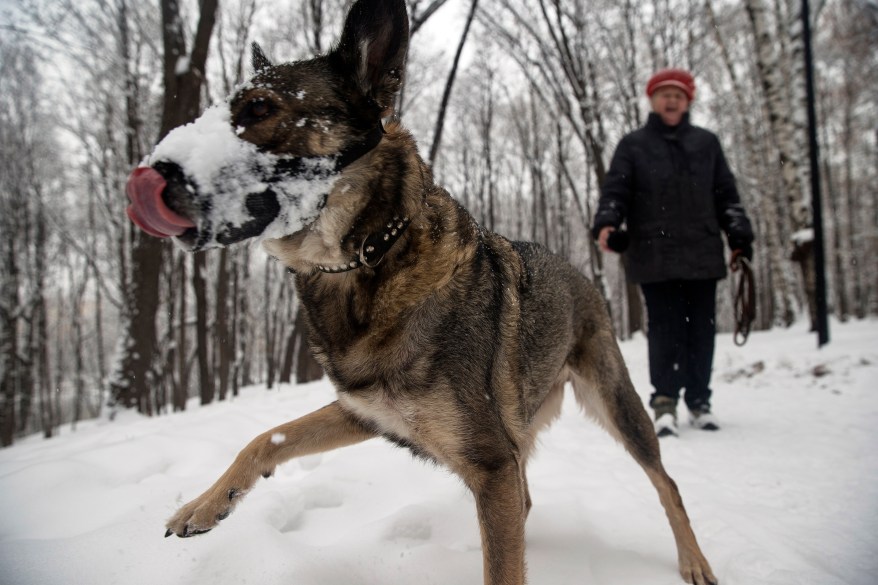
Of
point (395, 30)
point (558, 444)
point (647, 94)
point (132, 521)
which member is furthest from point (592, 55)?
point (132, 521)

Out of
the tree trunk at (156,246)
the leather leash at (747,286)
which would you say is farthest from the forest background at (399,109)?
the leather leash at (747,286)

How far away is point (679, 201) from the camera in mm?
4469

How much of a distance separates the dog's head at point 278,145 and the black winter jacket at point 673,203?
2984 mm

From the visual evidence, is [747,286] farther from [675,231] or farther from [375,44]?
[375,44]

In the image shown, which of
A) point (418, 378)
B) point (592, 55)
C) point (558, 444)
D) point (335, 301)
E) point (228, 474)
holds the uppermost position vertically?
point (592, 55)

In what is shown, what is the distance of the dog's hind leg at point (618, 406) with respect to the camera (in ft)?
7.86

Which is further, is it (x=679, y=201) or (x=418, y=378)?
(x=679, y=201)

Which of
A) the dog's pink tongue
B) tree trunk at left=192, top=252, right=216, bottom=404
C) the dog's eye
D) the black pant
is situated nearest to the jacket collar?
the black pant

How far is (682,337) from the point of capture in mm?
4453

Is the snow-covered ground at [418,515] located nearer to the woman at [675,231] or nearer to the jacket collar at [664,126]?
the woman at [675,231]

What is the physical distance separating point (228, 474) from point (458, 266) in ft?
3.92

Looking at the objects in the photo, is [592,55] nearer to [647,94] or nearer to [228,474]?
[647,94]

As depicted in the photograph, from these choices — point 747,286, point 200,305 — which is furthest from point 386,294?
point 200,305

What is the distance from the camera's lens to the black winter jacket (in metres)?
4.33
